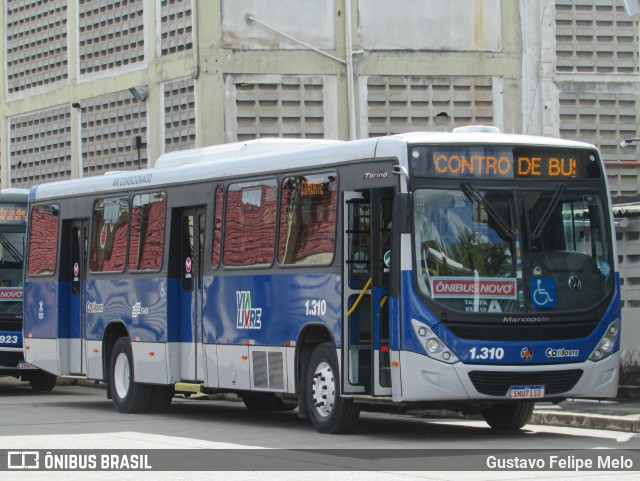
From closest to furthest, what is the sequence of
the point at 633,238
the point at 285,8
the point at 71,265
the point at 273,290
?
the point at 273,290, the point at 633,238, the point at 71,265, the point at 285,8

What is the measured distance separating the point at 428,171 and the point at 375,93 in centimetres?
1484

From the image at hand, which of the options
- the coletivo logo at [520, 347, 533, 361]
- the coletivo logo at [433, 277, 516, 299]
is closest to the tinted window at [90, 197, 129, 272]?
the coletivo logo at [433, 277, 516, 299]

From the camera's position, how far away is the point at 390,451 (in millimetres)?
13961

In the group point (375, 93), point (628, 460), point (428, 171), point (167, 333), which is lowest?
point (628, 460)

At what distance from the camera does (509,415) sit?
16.5 metres

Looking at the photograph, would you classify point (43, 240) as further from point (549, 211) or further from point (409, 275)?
point (549, 211)

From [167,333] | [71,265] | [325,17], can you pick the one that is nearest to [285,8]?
[325,17]

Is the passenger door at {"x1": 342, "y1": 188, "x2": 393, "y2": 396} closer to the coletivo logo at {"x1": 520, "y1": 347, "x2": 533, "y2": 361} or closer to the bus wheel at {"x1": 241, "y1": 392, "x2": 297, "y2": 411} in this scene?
the coletivo logo at {"x1": 520, "y1": 347, "x2": 533, "y2": 361}

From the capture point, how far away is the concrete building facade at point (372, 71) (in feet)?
95.5

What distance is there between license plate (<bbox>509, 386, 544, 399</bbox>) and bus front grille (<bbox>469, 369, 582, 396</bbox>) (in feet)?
0.11

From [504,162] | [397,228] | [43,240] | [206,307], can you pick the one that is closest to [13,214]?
[43,240]

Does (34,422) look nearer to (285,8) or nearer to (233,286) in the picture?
(233,286)

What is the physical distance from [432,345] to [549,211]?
1860 mm

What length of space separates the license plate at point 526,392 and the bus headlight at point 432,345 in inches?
25.6
